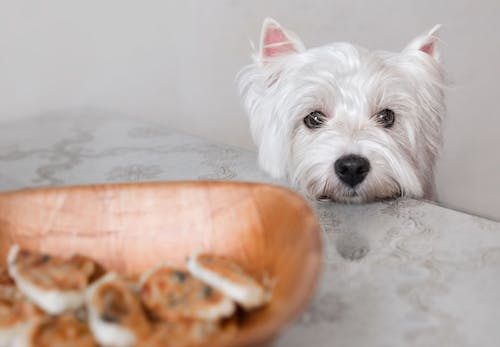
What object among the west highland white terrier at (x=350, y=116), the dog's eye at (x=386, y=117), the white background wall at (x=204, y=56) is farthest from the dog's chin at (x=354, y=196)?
the white background wall at (x=204, y=56)

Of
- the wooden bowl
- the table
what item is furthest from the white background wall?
the wooden bowl

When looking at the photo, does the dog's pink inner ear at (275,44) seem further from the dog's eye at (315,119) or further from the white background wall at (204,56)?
the white background wall at (204,56)

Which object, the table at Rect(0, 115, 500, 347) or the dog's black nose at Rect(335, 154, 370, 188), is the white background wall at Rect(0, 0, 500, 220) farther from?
the dog's black nose at Rect(335, 154, 370, 188)

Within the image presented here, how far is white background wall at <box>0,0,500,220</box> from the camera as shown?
1835 mm

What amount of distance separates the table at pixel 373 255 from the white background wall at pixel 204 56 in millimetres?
523

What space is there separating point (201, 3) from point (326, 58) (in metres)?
0.98

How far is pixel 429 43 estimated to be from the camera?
1.23m

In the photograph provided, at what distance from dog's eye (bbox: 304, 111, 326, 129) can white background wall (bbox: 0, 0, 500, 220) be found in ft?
2.69

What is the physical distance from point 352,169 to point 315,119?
19 cm

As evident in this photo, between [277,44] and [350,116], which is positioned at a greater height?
[277,44]

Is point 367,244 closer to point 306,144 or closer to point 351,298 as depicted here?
point 351,298

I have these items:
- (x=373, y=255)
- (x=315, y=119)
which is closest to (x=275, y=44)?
(x=315, y=119)

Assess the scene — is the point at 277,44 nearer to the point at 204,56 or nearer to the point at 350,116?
the point at 350,116

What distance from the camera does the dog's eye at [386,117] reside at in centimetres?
119
